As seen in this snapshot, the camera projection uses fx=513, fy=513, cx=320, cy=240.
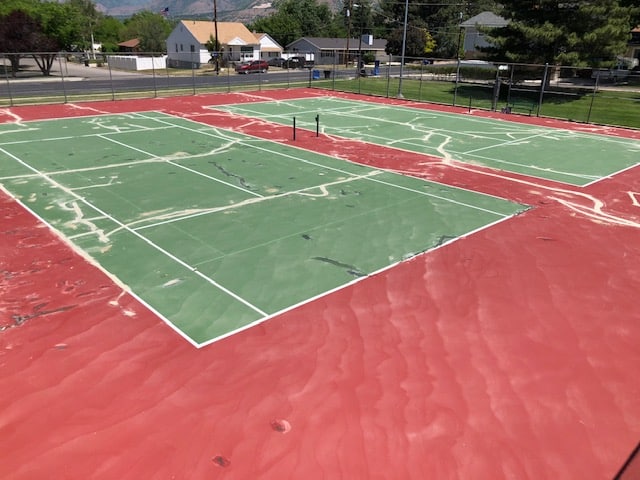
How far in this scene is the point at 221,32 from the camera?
82.7 metres

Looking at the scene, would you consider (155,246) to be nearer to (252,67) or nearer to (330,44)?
(252,67)

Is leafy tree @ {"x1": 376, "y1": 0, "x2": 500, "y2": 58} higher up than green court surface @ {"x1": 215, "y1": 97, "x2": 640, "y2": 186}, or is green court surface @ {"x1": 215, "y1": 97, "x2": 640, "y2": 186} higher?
leafy tree @ {"x1": 376, "y1": 0, "x2": 500, "y2": 58}

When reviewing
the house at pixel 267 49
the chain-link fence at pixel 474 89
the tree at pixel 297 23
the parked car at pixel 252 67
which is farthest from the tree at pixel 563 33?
the tree at pixel 297 23

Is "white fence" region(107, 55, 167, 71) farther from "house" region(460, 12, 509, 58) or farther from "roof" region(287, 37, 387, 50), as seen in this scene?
"house" region(460, 12, 509, 58)

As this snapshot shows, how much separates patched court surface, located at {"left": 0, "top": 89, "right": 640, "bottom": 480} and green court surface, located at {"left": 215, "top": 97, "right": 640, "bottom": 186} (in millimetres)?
Result: 1633

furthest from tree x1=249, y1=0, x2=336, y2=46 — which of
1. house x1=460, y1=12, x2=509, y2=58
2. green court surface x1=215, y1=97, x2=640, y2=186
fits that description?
green court surface x1=215, y1=97, x2=640, y2=186

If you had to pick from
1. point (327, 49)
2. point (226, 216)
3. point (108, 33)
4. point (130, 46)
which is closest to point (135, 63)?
point (130, 46)

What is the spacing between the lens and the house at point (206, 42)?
3127 inches

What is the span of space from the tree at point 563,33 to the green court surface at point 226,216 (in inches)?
1072

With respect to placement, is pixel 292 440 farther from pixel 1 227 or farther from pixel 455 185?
pixel 455 185

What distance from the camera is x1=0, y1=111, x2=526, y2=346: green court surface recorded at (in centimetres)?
930

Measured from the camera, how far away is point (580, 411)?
644cm

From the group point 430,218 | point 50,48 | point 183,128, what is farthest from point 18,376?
point 50,48

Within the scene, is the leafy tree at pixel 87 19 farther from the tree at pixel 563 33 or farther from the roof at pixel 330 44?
the tree at pixel 563 33
